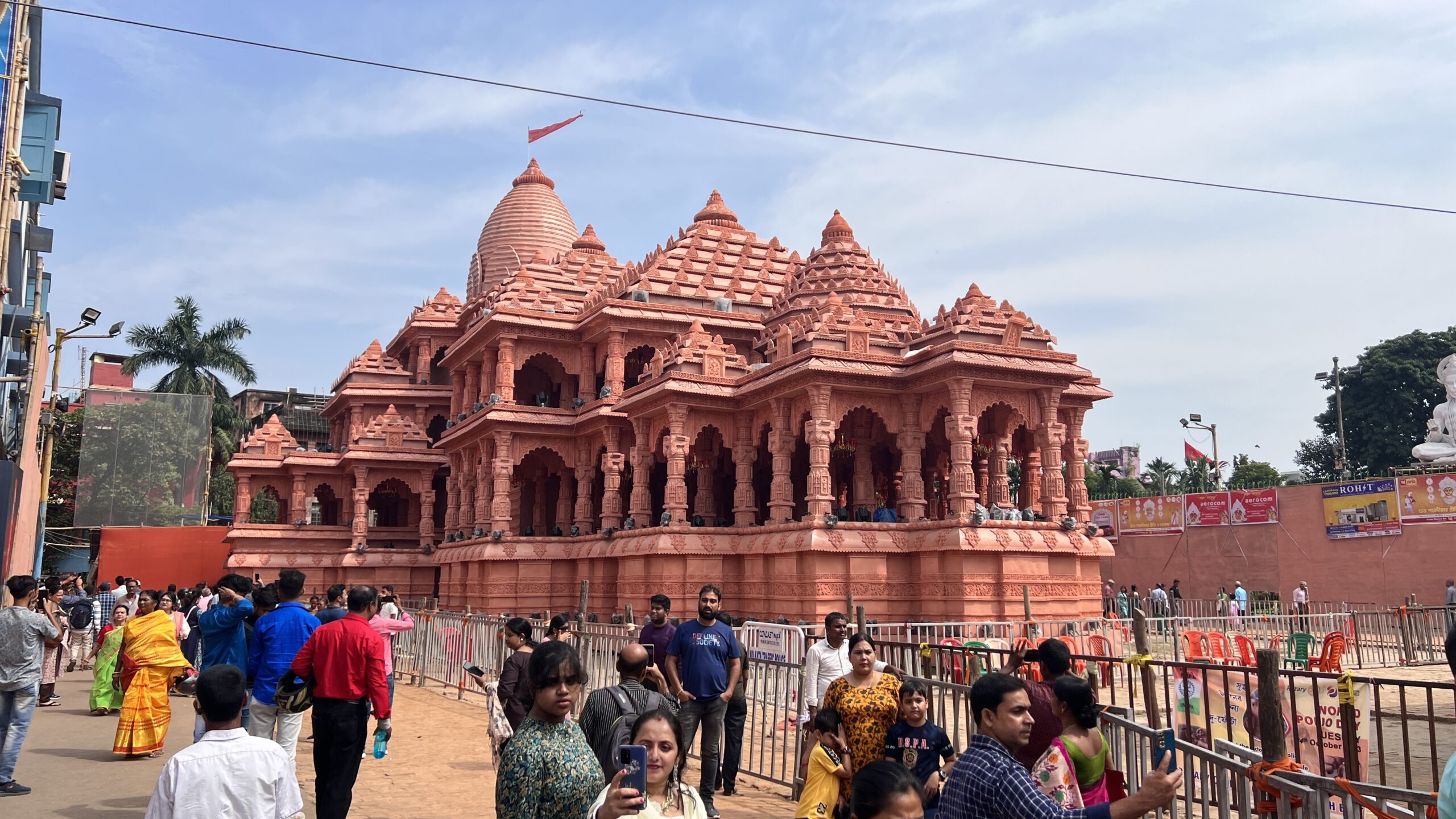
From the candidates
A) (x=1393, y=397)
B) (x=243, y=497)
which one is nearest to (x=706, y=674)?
(x=243, y=497)

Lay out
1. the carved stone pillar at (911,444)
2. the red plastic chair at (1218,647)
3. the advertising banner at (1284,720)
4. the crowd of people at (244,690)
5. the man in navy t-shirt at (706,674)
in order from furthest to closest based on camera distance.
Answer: the carved stone pillar at (911,444)
the red plastic chair at (1218,647)
the man in navy t-shirt at (706,674)
the advertising banner at (1284,720)
the crowd of people at (244,690)

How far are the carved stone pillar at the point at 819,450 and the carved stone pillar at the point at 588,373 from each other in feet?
36.5

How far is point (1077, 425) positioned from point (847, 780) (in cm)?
2098

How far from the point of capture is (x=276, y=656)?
7680 millimetres

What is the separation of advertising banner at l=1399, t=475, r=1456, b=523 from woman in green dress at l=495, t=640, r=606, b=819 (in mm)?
31457

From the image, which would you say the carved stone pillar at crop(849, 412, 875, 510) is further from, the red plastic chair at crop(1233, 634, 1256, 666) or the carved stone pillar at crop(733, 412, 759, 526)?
the red plastic chair at crop(1233, 634, 1256, 666)

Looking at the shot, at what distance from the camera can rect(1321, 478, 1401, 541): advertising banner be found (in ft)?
98.4

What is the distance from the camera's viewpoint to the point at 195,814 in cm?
402

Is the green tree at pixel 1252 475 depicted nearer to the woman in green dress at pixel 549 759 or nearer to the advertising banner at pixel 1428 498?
the advertising banner at pixel 1428 498

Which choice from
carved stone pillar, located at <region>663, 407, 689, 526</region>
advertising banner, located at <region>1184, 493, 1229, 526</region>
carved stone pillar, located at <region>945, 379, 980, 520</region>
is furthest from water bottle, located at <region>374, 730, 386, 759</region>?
advertising banner, located at <region>1184, 493, 1229, 526</region>

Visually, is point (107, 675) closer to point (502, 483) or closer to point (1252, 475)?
point (502, 483)

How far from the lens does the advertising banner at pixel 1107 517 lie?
39594 mm

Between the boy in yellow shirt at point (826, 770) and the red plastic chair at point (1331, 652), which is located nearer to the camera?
the boy in yellow shirt at point (826, 770)

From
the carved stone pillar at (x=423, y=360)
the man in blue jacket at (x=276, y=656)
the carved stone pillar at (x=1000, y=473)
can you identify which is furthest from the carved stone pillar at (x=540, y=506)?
the man in blue jacket at (x=276, y=656)
